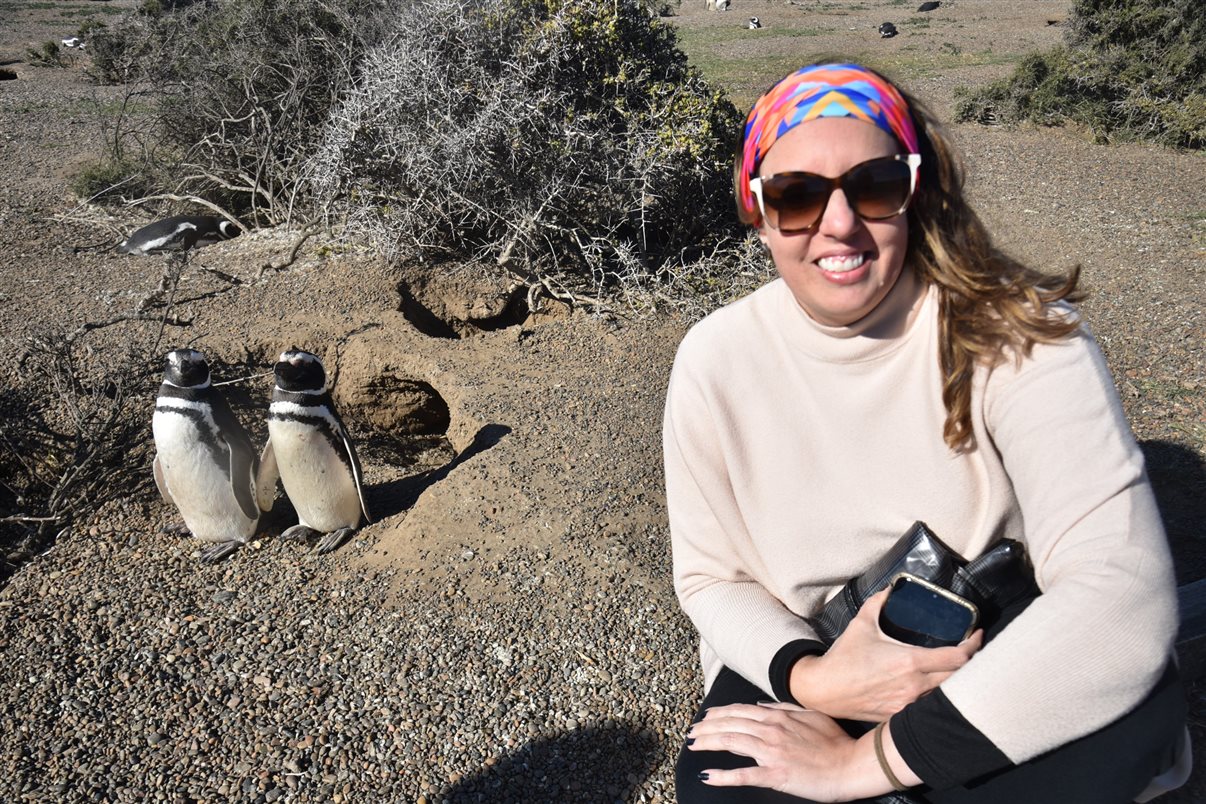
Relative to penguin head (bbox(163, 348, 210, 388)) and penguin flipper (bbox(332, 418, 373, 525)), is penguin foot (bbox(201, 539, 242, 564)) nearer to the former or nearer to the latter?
penguin flipper (bbox(332, 418, 373, 525))

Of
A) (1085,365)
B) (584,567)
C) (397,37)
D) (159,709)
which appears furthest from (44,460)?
(1085,365)

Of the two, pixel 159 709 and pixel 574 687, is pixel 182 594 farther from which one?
pixel 574 687

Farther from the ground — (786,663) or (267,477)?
(786,663)

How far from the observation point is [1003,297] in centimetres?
132

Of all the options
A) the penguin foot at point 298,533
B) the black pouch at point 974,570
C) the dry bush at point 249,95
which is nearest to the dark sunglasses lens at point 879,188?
the black pouch at point 974,570

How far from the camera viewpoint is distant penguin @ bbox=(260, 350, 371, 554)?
3.22 m

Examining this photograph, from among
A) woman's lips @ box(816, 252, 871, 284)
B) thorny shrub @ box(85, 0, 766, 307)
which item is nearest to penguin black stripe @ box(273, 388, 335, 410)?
thorny shrub @ box(85, 0, 766, 307)

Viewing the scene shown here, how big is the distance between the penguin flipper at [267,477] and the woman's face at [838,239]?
248 cm

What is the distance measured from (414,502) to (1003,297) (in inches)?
97.3

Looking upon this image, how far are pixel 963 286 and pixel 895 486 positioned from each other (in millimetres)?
332

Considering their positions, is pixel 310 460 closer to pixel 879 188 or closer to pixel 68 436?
pixel 68 436

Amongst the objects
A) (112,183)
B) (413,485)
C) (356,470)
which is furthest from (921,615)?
(112,183)

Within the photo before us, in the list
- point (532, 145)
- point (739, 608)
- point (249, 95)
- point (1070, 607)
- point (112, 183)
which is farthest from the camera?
point (112, 183)

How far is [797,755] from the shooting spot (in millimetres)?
1360
